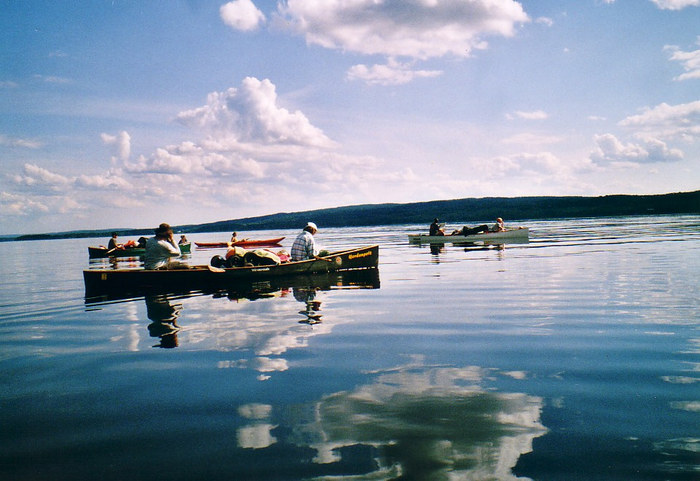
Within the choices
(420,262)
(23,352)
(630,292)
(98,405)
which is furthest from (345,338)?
(420,262)

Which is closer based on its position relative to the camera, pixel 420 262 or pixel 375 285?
pixel 375 285

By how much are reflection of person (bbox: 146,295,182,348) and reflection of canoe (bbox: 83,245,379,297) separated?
1001 millimetres

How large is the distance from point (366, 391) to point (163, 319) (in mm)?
8097

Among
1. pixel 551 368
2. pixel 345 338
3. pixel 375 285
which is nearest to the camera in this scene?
pixel 551 368

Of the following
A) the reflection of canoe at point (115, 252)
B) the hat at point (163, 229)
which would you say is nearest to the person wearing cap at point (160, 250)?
the hat at point (163, 229)

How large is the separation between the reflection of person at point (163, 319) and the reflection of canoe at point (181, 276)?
100 cm

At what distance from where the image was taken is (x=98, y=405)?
6074 millimetres

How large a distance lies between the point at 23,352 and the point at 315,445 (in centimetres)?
778

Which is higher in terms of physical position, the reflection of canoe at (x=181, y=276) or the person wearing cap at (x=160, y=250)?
the person wearing cap at (x=160, y=250)

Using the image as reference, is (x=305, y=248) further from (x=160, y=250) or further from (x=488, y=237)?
Result: (x=488, y=237)

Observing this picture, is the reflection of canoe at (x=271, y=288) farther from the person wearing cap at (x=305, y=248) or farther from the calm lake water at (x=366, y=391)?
the calm lake water at (x=366, y=391)

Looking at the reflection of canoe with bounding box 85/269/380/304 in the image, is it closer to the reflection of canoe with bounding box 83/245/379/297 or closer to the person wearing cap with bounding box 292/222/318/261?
the reflection of canoe with bounding box 83/245/379/297

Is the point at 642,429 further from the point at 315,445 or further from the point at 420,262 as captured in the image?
the point at 420,262

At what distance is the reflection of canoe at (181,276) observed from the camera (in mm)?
17453
